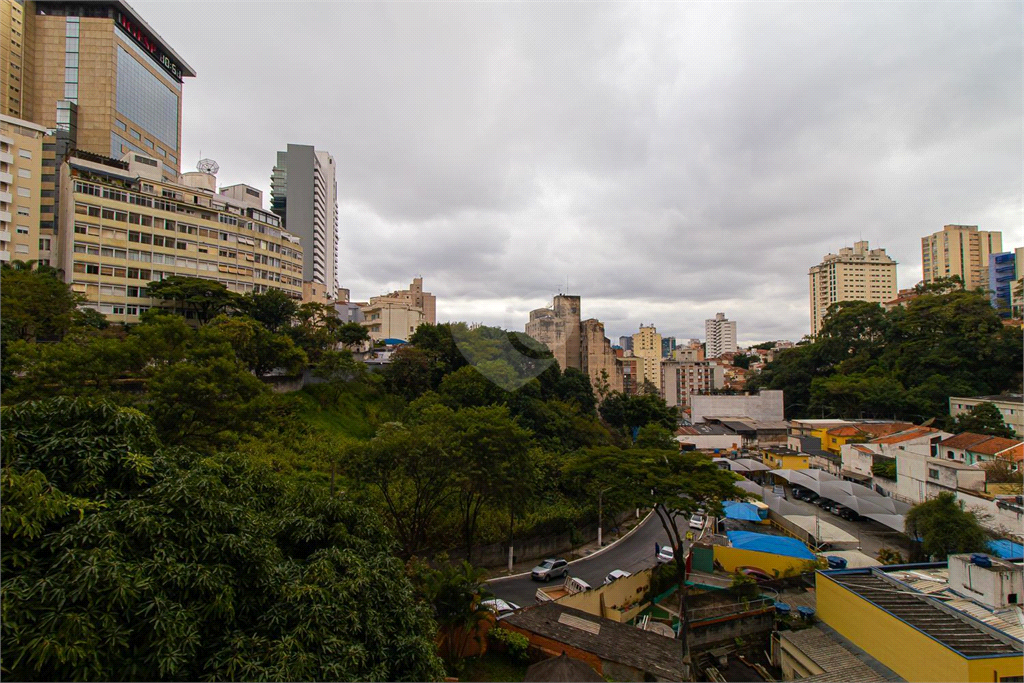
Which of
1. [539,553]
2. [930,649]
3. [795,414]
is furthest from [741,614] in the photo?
[795,414]

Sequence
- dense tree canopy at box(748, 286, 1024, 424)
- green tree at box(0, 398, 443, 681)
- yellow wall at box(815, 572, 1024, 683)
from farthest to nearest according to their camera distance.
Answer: dense tree canopy at box(748, 286, 1024, 424) → yellow wall at box(815, 572, 1024, 683) → green tree at box(0, 398, 443, 681)

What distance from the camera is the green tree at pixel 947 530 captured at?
11.4m

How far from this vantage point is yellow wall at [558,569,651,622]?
9.45 m

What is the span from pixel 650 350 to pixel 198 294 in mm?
57508

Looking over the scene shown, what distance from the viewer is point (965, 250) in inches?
2138

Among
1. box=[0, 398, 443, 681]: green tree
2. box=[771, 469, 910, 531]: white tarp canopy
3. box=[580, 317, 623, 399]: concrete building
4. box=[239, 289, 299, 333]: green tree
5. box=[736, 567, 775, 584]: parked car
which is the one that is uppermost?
box=[239, 289, 299, 333]: green tree

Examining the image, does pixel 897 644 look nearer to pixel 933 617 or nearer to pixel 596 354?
pixel 933 617

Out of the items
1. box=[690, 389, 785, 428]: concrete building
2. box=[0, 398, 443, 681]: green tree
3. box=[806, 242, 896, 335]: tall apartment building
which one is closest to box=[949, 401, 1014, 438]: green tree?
box=[690, 389, 785, 428]: concrete building

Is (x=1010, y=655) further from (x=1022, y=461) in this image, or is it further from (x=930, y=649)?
(x=1022, y=461)

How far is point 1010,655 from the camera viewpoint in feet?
19.0

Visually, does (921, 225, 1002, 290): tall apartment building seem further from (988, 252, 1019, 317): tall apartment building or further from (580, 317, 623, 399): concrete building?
(580, 317, 623, 399): concrete building

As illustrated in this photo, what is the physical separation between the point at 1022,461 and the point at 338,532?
2214 centimetres

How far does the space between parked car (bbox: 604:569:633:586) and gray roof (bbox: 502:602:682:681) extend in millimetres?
2670

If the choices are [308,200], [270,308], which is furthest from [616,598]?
[308,200]
